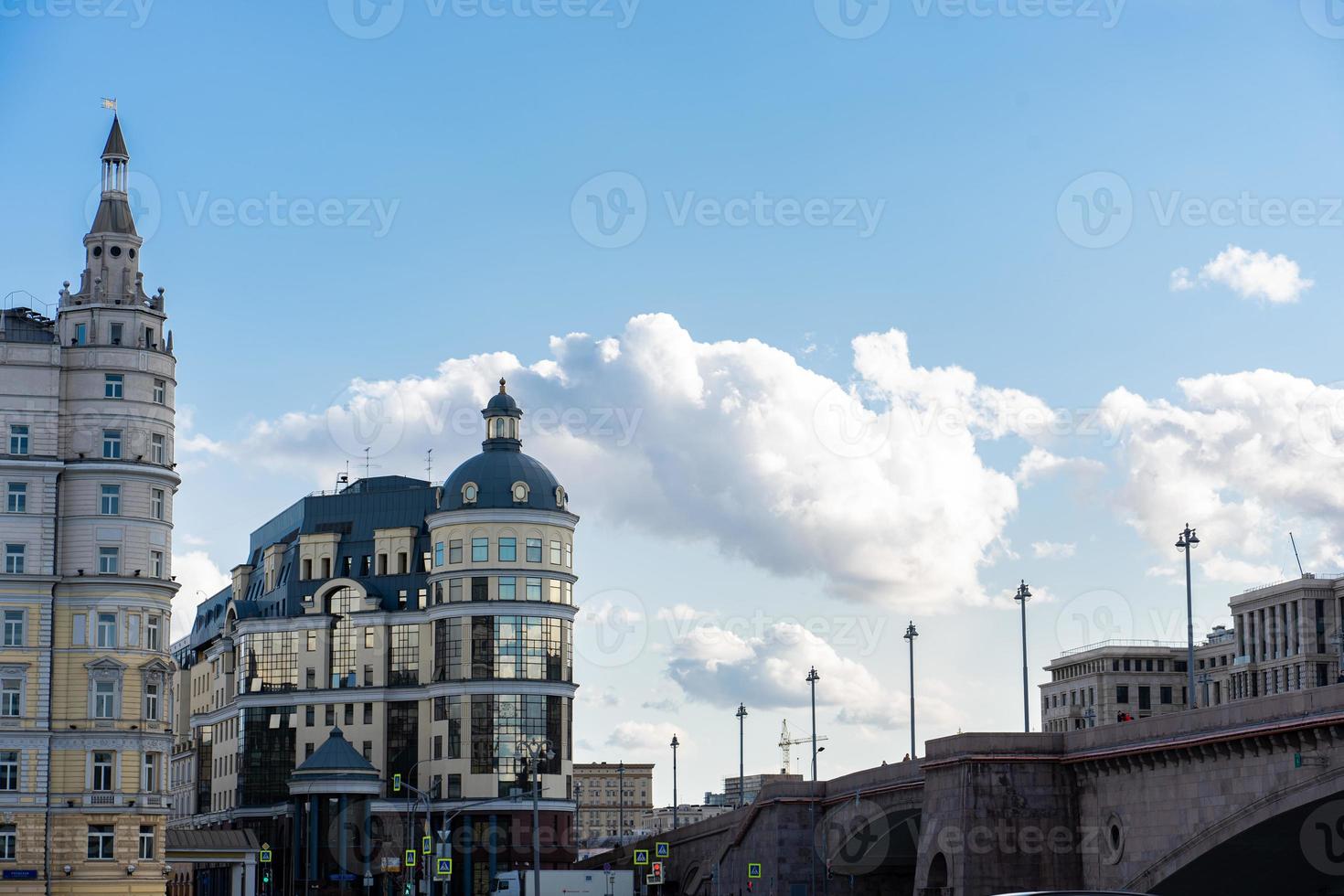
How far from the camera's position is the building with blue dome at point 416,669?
119000mm

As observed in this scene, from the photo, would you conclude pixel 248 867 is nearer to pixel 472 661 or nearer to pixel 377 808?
Answer: pixel 377 808

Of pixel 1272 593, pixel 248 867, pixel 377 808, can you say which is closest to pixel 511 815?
pixel 377 808

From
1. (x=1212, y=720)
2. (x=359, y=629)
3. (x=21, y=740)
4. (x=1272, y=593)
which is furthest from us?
(x=1272, y=593)

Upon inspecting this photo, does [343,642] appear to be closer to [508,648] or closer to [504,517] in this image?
[508,648]

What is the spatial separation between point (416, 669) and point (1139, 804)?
2993 inches

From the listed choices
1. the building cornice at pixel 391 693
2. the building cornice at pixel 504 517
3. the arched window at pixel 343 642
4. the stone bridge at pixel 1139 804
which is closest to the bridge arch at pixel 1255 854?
the stone bridge at pixel 1139 804

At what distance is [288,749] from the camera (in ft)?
432

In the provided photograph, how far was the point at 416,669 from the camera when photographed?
12781 centimetres

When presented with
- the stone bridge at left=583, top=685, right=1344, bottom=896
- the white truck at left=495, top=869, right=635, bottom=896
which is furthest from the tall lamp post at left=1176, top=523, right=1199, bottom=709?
the white truck at left=495, top=869, right=635, bottom=896

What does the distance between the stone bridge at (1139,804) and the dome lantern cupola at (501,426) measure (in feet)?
152

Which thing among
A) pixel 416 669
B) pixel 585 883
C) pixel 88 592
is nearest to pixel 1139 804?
pixel 585 883

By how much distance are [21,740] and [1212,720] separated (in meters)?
59.7

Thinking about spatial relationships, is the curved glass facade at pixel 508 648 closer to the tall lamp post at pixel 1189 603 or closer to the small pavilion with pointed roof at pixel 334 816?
the small pavilion with pointed roof at pixel 334 816

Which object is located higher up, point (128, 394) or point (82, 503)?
point (128, 394)
